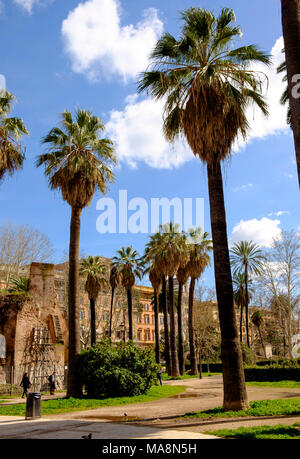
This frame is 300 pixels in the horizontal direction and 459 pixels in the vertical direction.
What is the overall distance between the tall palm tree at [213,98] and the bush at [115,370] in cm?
945

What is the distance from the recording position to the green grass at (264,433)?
7.91m

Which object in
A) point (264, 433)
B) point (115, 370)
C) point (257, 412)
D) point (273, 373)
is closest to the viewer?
point (264, 433)

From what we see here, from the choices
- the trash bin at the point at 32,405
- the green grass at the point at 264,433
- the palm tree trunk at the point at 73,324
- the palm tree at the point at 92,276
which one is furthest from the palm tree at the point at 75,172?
the palm tree at the point at 92,276

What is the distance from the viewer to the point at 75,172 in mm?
20766

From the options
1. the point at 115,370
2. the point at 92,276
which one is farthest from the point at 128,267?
the point at 115,370

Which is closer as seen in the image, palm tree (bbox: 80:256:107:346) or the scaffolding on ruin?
the scaffolding on ruin

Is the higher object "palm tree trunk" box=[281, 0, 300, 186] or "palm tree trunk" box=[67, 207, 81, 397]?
"palm tree trunk" box=[281, 0, 300, 186]

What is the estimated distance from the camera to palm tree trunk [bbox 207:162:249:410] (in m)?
12.4

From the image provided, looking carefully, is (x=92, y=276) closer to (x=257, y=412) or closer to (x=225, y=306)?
(x=225, y=306)

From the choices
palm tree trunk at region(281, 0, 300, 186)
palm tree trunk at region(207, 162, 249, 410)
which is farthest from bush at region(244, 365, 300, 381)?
palm tree trunk at region(281, 0, 300, 186)

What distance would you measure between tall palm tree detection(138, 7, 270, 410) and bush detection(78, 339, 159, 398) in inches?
372

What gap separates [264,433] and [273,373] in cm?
2448

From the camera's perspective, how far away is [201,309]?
189 feet

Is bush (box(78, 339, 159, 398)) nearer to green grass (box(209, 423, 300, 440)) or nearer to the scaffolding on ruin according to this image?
the scaffolding on ruin
